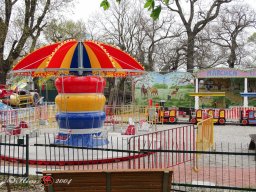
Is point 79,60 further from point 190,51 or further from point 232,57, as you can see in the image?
point 232,57

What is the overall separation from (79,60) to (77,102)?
149cm

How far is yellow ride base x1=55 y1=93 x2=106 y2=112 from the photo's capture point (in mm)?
12422

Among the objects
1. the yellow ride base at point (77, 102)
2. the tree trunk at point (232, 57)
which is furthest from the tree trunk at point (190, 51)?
the yellow ride base at point (77, 102)

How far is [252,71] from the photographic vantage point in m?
27.6

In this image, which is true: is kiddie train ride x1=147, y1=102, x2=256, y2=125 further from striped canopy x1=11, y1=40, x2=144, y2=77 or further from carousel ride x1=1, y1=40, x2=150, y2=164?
carousel ride x1=1, y1=40, x2=150, y2=164

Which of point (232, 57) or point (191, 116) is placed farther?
point (232, 57)

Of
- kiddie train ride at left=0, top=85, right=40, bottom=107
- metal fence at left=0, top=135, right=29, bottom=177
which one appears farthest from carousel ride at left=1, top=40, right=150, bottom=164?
kiddie train ride at left=0, top=85, right=40, bottom=107

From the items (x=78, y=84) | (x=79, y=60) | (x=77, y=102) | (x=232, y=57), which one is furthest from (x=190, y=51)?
(x=77, y=102)

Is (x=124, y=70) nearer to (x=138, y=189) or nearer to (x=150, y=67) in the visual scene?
(x=138, y=189)

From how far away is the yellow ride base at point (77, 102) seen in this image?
12.4 m

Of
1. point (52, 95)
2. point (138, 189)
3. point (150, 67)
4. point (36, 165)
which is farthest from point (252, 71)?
point (52, 95)

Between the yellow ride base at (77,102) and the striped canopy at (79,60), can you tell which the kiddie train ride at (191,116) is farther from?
the yellow ride base at (77,102)

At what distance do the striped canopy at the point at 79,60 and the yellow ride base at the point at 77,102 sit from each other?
849 millimetres

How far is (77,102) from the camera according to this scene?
1239cm
